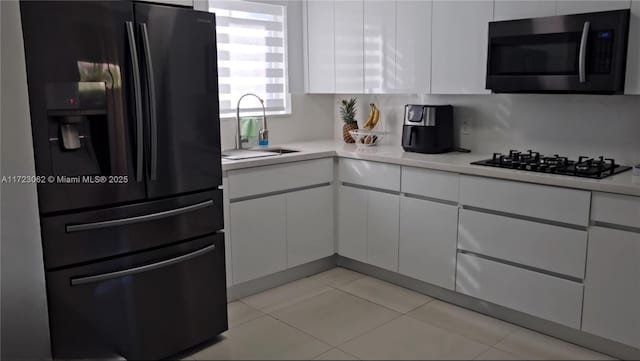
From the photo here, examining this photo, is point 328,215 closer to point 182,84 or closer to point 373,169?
point 373,169

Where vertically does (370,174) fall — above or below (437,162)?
below

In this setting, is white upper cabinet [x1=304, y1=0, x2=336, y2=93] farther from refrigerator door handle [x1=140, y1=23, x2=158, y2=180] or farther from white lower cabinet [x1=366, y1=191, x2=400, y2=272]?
refrigerator door handle [x1=140, y1=23, x2=158, y2=180]

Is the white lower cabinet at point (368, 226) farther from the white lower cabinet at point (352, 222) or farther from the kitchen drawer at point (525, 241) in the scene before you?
the kitchen drawer at point (525, 241)

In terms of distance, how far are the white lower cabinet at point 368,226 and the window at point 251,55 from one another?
955 mm

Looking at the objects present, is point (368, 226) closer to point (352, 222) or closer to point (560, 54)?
point (352, 222)

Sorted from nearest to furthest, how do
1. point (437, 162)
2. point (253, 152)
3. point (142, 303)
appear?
1. point (142, 303)
2. point (437, 162)
3. point (253, 152)

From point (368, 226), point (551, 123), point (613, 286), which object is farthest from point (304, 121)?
point (613, 286)

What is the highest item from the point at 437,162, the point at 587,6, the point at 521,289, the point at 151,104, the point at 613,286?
the point at 587,6

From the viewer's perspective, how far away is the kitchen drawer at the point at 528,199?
2.62 m

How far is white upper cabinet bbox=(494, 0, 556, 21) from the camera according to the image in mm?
2879

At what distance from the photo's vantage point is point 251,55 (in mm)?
3916

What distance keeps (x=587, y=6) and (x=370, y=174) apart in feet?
5.22

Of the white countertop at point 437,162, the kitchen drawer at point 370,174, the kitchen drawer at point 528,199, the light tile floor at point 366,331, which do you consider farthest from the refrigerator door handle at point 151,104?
the kitchen drawer at point 528,199

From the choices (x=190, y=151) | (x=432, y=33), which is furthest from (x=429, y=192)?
(x=190, y=151)
